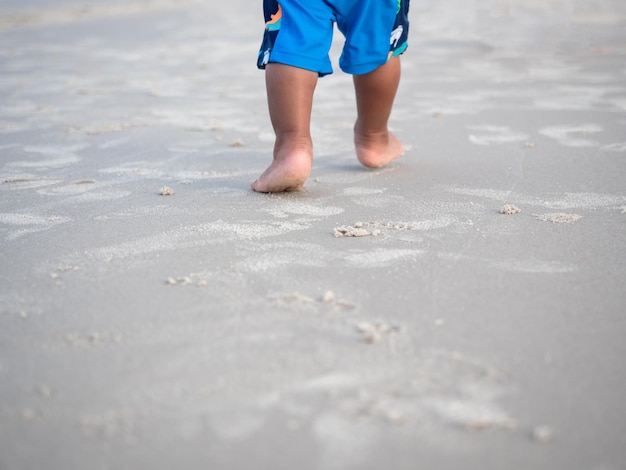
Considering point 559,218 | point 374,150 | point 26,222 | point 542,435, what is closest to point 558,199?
point 559,218

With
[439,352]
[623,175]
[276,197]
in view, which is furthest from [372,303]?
[623,175]

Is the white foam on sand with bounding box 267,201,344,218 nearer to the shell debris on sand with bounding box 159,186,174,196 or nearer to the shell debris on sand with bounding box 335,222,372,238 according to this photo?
the shell debris on sand with bounding box 335,222,372,238

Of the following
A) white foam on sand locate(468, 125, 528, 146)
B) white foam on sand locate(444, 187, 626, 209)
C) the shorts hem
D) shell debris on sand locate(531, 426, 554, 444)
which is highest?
the shorts hem

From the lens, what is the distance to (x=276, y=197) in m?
2.16

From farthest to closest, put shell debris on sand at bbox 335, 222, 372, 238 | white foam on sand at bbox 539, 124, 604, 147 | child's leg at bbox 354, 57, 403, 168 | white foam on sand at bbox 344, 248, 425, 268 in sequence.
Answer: white foam on sand at bbox 539, 124, 604, 147, child's leg at bbox 354, 57, 403, 168, shell debris on sand at bbox 335, 222, 372, 238, white foam on sand at bbox 344, 248, 425, 268

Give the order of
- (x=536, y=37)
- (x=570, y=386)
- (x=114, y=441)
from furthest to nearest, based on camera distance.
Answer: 1. (x=536, y=37)
2. (x=570, y=386)
3. (x=114, y=441)

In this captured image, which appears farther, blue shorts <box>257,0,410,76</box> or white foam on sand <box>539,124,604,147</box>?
white foam on sand <box>539,124,604,147</box>

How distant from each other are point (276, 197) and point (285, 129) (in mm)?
195

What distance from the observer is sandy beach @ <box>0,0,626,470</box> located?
1.02 metres

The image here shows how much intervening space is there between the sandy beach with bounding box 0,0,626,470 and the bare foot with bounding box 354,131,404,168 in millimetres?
41

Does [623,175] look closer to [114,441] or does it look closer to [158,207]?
[158,207]

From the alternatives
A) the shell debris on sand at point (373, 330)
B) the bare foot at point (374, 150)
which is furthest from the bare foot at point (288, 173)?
the shell debris on sand at point (373, 330)

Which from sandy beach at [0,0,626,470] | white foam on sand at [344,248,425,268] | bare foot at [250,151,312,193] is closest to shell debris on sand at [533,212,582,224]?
sandy beach at [0,0,626,470]

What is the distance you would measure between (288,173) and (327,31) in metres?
0.41
